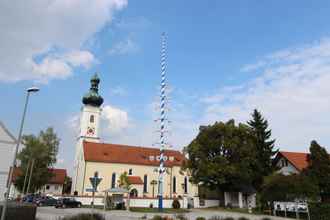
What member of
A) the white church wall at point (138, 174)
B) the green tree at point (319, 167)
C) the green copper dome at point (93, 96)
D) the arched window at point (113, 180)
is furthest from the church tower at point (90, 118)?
the green tree at point (319, 167)

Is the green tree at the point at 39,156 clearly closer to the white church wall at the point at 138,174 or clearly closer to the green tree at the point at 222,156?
the white church wall at the point at 138,174

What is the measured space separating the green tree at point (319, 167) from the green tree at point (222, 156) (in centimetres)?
1000

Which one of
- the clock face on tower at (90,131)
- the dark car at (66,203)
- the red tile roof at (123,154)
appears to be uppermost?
the clock face on tower at (90,131)

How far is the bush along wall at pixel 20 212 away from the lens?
15219 mm

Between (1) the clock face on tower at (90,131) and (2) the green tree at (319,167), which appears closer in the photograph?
(2) the green tree at (319,167)

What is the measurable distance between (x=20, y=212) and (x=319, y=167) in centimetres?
3147

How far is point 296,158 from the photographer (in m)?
47.9

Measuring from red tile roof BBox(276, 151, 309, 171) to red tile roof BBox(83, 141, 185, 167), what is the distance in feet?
69.7

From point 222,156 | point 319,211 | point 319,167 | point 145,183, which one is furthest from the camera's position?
point 145,183

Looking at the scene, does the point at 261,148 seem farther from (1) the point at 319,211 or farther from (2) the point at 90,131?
(2) the point at 90,131

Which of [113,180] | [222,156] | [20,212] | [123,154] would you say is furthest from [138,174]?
[20,212]

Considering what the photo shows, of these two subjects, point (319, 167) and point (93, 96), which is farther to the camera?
point (93, 96)

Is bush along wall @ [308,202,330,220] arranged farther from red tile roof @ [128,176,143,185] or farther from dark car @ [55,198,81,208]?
red tile roof @ [128,176,143,185]

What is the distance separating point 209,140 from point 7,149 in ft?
89.4
